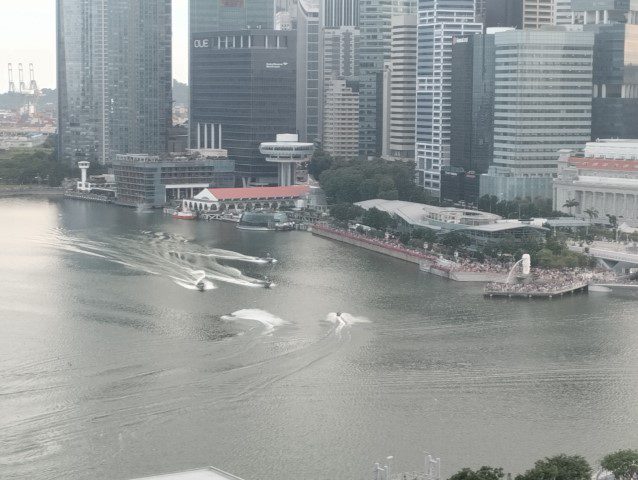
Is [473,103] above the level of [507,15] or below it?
below

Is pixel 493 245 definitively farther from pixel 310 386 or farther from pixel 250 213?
pixel 310 386

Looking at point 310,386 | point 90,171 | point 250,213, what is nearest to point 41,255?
point 250,213

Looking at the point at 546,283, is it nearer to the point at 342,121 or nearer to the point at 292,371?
the point at 292,371

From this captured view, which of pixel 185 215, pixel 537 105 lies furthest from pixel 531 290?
pixel 185 215

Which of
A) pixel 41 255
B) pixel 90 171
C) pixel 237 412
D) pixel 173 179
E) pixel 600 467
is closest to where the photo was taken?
pixel 600 467

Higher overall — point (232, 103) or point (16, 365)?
point (232, 103)

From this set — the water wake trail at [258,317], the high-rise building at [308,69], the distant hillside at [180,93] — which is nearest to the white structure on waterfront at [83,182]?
the high-rise building at [308,69]

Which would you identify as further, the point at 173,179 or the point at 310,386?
the point at 173,179
